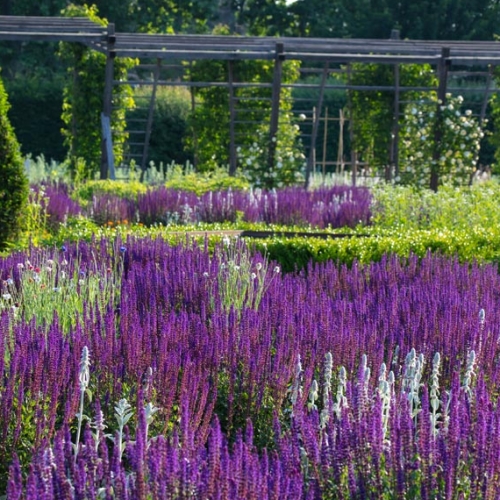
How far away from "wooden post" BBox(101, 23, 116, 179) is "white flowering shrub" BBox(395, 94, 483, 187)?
15.9 ft

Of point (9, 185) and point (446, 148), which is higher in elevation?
point (9, 185)

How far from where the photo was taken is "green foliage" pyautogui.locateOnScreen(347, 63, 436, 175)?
20.5 m

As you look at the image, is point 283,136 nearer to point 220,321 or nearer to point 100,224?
point 100,224

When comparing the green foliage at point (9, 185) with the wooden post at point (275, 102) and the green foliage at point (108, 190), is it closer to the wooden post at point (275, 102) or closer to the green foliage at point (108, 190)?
the green foliage at point (108, 190)

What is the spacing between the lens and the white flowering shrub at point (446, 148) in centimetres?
1848

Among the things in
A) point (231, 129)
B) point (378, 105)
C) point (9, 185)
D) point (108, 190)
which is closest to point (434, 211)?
point (108, 190)

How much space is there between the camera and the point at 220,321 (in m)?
5.27

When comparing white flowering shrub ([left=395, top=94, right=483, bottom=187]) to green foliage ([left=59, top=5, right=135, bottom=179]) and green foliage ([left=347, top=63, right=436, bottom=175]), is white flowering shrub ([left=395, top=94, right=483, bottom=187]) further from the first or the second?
green foliage ([left=59, top=5, right=135, bottom=179])

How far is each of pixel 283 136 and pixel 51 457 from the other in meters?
15.5

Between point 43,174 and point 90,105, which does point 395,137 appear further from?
point 43,174

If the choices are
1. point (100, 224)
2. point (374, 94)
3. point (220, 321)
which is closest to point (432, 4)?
point (374, 94)

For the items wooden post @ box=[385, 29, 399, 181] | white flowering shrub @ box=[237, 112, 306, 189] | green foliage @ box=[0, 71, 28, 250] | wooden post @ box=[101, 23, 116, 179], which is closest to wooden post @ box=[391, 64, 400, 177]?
wooden post @ box=[385, 29, 399, 181]

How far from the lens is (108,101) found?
704 inches

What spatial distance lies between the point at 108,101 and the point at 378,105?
5.70 meters
